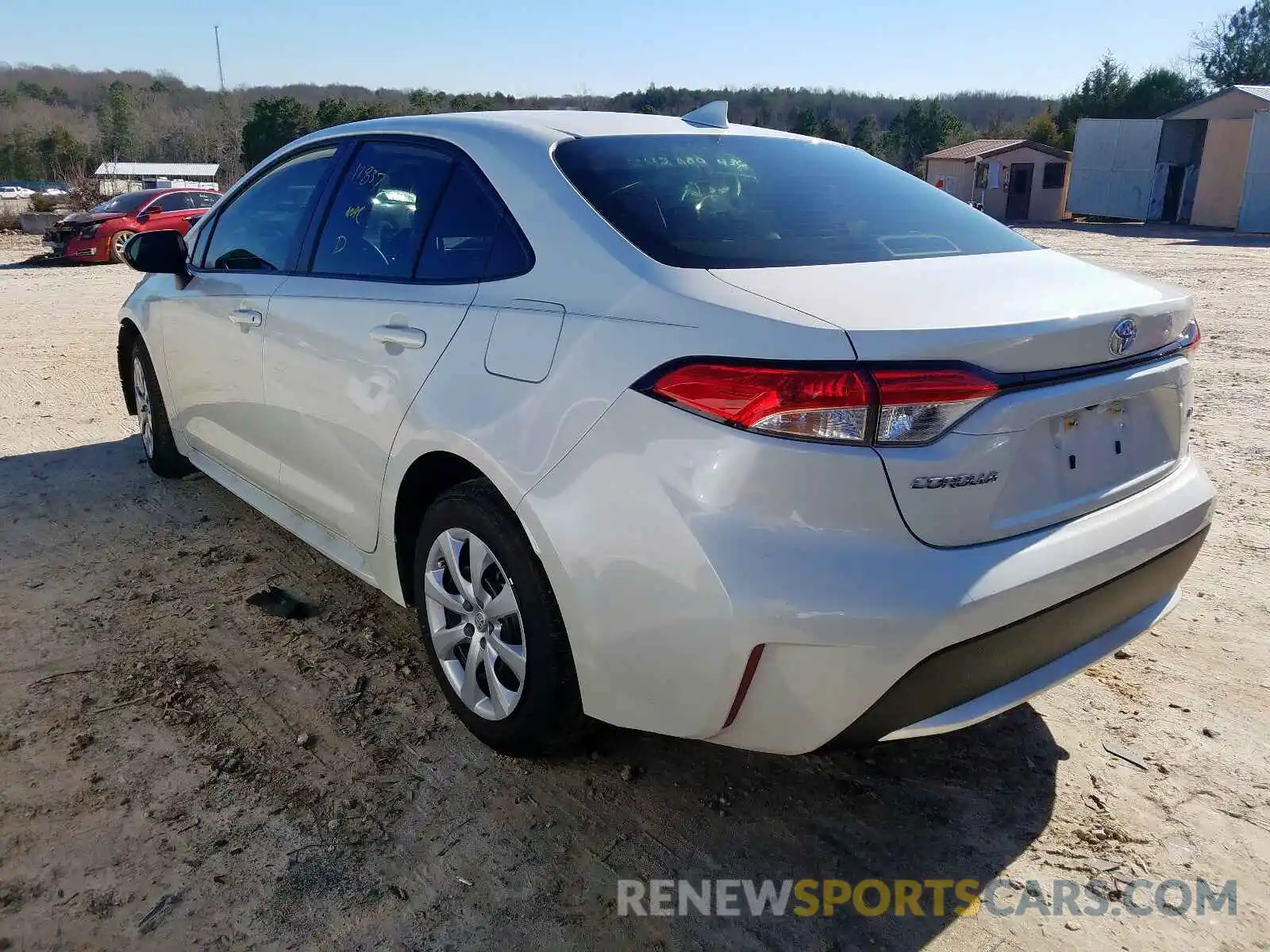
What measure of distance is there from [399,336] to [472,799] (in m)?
1.30

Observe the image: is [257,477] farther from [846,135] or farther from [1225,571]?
[846,135]

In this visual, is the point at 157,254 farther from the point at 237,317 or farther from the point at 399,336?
the point at 399,336

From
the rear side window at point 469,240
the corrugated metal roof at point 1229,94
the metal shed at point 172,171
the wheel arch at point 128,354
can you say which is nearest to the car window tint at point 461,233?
the rear side window at point 469,240

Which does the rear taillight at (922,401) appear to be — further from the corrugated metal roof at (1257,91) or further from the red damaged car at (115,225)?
the corrugated metal roof at (1257,91)

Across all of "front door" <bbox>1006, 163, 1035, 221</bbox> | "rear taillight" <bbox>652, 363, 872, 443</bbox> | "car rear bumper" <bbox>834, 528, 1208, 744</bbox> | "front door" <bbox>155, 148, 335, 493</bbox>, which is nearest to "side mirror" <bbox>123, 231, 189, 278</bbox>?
"front door" <bbox>155, 148, 335, 493</bbox>

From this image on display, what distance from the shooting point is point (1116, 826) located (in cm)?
248

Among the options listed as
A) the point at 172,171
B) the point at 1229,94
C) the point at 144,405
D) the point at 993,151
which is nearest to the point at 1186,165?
the point at 1229,94

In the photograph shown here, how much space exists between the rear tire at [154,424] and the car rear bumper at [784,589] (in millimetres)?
3280

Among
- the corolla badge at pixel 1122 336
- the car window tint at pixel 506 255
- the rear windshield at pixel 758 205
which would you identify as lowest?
the corolla badge at pixel 1122 336

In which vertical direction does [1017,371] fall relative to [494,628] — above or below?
above

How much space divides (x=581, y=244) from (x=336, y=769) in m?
1.58

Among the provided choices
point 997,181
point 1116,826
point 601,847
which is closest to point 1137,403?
point 1116,826

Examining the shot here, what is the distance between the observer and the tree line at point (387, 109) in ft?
162

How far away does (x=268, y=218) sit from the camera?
12.4ft
